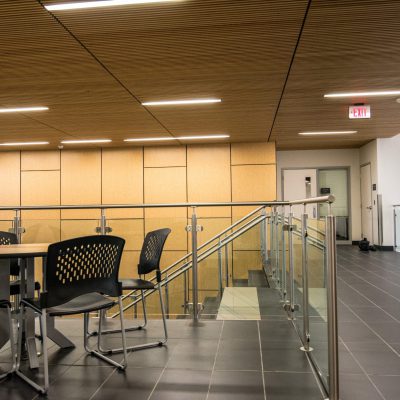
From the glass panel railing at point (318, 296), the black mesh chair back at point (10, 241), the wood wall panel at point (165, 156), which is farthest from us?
the wood wall panel at point (165, 156)

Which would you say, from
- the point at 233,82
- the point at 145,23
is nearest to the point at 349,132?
the point at 233,82

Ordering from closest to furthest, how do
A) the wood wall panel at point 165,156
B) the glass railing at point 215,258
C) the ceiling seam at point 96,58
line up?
the ceiling seam at point 96,58
the glass railing at point 215,258
the wood wall panel at point 165,156

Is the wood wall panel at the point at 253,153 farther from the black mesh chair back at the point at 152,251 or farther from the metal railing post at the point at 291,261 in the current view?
the black mesh chair back at the point at 152,251

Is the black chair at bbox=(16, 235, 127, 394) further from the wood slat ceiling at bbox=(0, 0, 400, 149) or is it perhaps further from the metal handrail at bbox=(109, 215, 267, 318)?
the wood slat ceiling at bbox=(0, 0, 400, 149)

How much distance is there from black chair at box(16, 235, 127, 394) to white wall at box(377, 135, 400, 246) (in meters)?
8.00

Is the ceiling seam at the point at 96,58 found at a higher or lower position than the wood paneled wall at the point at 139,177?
higher

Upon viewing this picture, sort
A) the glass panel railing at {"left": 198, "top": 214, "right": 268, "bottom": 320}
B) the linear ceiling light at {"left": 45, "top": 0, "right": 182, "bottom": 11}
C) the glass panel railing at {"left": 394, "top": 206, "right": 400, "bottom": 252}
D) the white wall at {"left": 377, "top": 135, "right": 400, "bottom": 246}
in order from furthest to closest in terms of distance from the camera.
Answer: the white wall at {"left": 377, "top": 135, "right": 400, "bottom": 246} → the glass panel railing at {"left": 394, "top": 206, "right": 400, "bottom": 252} → the glass panel railing at {"left": 198, "top": 214, "right": 268, "bottom": 320} → the linear ceiling light at {"left": 45, "top": 0, "right": 182, "bottom": 11}

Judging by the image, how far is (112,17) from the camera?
10.4 feet

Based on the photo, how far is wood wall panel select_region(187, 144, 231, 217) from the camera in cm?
923

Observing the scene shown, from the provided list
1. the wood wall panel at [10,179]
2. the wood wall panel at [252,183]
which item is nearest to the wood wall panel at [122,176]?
the wood wall panel at [10,179]

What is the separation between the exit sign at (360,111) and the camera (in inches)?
236

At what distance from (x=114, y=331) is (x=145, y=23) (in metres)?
2.55

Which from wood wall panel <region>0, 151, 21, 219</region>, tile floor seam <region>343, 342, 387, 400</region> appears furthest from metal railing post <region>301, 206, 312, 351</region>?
wood wall panel <region>0, 151, 21, 219</region>

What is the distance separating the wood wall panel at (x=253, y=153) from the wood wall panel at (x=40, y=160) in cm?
422
